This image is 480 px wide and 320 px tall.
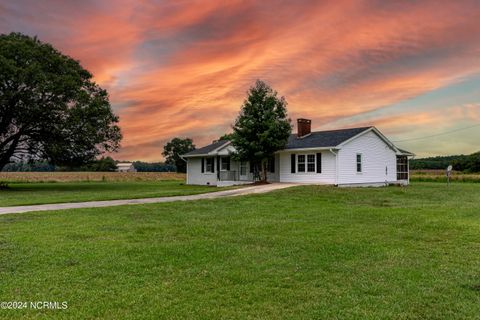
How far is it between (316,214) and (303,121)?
69.1ft

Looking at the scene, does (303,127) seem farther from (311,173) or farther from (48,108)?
(48,108)

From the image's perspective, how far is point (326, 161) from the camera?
1126 inches

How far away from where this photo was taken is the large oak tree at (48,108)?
31.1 metres

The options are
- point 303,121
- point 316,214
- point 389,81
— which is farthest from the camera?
point 303,121

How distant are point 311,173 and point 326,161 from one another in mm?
1498

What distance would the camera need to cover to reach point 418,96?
26.4m

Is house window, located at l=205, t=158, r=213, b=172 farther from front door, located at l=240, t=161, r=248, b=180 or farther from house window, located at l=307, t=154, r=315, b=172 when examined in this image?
house window, located at l=307, t=154, r=315, b=172

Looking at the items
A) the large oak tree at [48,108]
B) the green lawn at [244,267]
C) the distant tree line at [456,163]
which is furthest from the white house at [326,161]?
the distant tree line at [456,163]

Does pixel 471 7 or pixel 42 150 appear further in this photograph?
pixel 42 150

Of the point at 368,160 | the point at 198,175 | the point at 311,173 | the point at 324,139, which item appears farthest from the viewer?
the point at 198,175

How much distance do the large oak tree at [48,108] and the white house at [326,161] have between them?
940cm

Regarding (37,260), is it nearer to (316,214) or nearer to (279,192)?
(316,214)

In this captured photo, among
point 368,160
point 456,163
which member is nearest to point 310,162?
point 368,160

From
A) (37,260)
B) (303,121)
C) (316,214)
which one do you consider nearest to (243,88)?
(303,121)
